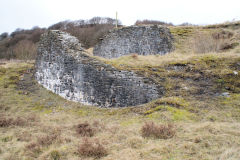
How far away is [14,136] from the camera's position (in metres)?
6.18

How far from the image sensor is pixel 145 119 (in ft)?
23.7

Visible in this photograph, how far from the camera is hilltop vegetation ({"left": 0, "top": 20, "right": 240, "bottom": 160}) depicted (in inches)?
188

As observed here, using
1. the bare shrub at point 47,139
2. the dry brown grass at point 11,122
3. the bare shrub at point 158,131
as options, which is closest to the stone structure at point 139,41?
the bare shrub at point 158,131

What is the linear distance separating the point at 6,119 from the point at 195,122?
7257mm

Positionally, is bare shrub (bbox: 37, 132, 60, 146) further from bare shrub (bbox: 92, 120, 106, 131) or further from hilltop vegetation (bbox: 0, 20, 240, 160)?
bare shrub (bbox: 92, 120, 106, 131)

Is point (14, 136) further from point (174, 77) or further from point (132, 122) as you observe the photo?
point (174, 77)

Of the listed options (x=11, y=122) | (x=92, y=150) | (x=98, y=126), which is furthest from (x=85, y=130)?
(x=11, y=122)

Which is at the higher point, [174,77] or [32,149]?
[174,77]

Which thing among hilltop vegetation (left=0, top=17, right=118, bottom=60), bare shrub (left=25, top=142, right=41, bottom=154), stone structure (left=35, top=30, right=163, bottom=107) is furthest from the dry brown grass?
hilltop vegetation (left=0, top=17, right=118, bottom=60)

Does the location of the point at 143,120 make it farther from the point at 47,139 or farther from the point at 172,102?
the point at 47,139

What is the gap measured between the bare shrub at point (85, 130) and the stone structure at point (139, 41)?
1171cm

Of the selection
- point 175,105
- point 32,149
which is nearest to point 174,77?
point 175,105

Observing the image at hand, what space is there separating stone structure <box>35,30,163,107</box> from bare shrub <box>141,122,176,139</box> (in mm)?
3125

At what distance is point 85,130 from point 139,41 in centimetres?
1319
